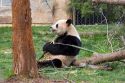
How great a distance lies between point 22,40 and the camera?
648 centimetres

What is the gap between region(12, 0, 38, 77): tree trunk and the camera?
647cm

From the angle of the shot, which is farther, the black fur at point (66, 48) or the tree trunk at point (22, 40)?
the black fur at point (66, 48)

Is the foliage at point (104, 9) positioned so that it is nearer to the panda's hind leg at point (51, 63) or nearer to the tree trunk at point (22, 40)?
the panda's hind leg at point (51, 63)

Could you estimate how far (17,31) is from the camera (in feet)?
21.3

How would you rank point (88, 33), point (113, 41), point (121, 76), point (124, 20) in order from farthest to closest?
point (88, 33) → point (124, 20) → point (113, 41) → point (121, 76)

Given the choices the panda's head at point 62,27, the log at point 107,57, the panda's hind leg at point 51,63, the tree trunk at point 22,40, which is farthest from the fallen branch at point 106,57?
the tree trunk at point 22,40

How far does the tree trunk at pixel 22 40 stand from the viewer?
6.47 m

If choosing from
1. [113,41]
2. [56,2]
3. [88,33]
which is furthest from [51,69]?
[56,2]

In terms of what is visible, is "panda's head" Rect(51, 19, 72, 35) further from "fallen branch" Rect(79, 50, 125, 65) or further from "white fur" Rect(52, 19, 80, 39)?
"fallen branch" Rect(79, 50, 125, 65)

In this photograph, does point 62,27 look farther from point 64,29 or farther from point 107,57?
point 107,57

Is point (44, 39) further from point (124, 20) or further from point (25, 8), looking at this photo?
point (25, 8)

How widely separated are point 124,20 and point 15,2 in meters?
4.62

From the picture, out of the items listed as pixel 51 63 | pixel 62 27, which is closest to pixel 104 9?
pixel 62 27

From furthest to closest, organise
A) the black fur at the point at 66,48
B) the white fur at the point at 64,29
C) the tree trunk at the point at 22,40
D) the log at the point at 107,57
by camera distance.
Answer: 1. the white fur at the point at 64,29
2. the black fur at the point at 66,48
3. the log at the point at 107,57
4. the tree trunk at the point at 22,40
